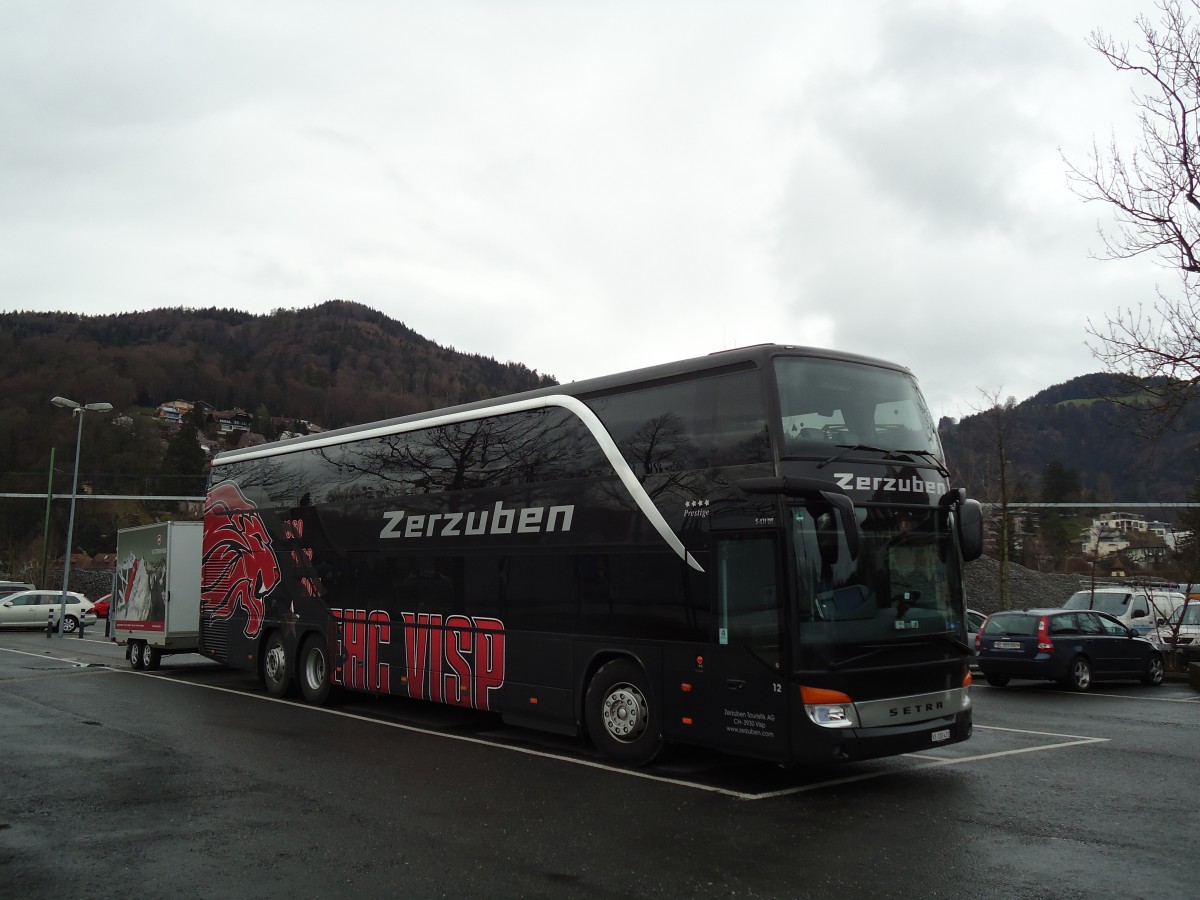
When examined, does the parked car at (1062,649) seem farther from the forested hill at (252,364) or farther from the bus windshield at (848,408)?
the forested hill at (252,364)

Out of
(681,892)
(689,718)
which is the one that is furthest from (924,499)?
(681,892)

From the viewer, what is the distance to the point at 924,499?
374 inches

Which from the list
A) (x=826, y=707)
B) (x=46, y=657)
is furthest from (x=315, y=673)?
(x=46, y=657)

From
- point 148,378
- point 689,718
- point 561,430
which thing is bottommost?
point 689,718

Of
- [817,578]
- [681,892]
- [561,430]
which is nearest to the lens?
[681,892]

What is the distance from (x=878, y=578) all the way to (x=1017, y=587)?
131 ft

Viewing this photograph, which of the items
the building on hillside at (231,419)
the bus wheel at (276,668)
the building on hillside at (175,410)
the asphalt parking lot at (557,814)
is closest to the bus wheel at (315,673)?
the bus wheel at (276,668)

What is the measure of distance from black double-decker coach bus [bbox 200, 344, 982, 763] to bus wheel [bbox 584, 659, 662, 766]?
1.0 inches

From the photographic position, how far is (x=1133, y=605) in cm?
2519

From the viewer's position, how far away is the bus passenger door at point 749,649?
8.66 metres

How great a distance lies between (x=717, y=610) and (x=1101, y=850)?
365 cm

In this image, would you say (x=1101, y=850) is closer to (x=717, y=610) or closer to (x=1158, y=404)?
(x=717, y=610)

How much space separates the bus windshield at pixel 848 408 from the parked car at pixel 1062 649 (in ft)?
31.3

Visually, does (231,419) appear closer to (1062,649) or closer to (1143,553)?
(1143,553)
